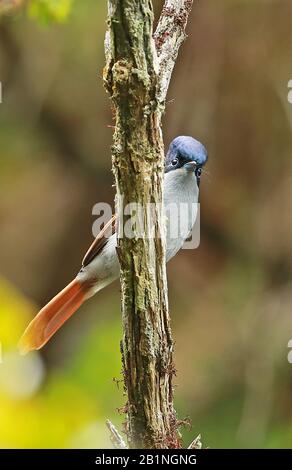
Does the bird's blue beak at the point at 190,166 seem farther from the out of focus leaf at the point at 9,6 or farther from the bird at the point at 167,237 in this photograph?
the out of focus leaf at the point at 9,6

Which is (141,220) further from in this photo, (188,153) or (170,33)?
(188,153)

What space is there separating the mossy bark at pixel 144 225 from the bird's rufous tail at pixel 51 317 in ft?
3.97

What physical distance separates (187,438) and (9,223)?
236 cm

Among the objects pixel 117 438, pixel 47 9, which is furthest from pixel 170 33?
pixel 117 438

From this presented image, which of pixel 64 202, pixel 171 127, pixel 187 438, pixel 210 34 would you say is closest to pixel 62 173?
pixel 64 202

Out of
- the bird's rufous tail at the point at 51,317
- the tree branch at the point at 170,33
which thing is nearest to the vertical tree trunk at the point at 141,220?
the tree branch at the point at 170,33

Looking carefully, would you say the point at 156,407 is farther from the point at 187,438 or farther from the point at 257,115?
the point at 257,115

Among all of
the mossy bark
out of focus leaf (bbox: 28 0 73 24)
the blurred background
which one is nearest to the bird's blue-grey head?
out of focus leaf (bbox: 28 0 73 24)

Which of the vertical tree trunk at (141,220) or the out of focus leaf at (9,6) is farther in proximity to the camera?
the out of focus leaf at (9,6)

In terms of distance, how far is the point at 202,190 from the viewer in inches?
277

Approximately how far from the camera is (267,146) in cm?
689

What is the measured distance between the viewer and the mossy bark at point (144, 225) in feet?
8.21

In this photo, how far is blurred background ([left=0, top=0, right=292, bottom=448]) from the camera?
654cm

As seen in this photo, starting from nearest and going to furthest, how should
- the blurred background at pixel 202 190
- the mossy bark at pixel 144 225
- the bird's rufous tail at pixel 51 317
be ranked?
1. the mossy bark at pixel 144 225
2. the bird's rufous tail at pixel 51 317
3. the blurred background at pixel 202 190
